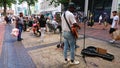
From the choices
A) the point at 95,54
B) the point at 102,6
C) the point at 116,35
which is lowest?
the point at 95,54

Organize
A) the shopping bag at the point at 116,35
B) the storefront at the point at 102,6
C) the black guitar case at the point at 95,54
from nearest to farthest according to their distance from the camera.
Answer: the black guitar case at the point at 95,54, the shopping bag at the point at 116,35, the storefront at the point at 102,6

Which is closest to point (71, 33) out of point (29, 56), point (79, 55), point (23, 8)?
point (79, 55)

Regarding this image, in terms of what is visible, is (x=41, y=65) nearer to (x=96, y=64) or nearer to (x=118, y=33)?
(x=96, y=64)

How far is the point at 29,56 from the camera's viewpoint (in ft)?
20.0

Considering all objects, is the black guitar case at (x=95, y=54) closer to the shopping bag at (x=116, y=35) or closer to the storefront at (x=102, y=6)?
the shopping bag at (x=116, y=35)

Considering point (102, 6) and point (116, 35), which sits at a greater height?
point (102, 6)

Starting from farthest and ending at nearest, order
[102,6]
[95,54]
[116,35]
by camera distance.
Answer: [102,6]
[116,35]
[95,54]

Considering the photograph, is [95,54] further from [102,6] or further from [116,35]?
[102,6]

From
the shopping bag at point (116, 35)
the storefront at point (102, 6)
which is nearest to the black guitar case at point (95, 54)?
the shopping bag at point (116, 35)

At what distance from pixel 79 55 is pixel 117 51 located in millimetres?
1790

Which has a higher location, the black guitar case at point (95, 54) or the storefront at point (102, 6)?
the storefront at point (102, 6)

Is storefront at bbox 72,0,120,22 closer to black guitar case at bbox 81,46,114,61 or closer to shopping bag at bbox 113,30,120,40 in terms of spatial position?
shopping bag at bbox 113,30,120,40

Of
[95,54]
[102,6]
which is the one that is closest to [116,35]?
[95,54]

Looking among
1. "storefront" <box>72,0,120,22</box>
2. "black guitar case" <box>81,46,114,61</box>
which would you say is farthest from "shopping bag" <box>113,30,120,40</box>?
"storefront" <box>72,0,120,22</box>
